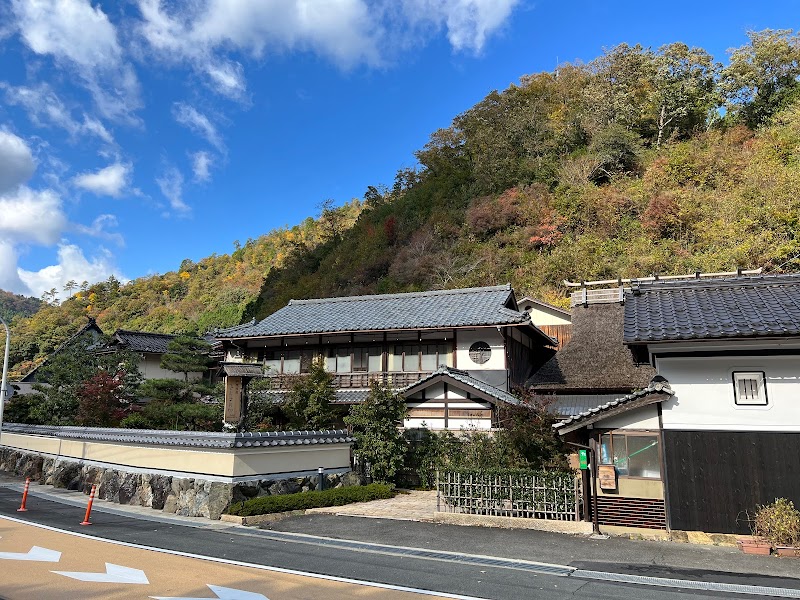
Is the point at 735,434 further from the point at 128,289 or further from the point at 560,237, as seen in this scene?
the point at 128,289

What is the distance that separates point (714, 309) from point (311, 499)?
10884 millimetres

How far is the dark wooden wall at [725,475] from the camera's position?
10219mm

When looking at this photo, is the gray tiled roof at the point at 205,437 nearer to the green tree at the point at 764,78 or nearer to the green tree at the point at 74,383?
the green tree at the point at 74,383

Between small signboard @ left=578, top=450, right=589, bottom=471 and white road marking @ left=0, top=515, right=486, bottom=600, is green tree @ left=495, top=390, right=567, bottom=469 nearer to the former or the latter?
small signboard @ left=578, top=450, right=589, bottom=471

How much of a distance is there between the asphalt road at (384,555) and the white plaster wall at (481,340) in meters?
10.00

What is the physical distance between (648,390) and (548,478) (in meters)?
3.10

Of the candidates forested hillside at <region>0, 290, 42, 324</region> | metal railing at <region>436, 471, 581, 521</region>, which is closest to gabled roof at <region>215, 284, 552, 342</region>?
metal railing at <region>436, 471, 581, 521</region>

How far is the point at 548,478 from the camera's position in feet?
40.5

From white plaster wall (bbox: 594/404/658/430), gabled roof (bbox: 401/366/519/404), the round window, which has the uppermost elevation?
the round window

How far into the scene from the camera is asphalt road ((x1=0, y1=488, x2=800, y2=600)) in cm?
740

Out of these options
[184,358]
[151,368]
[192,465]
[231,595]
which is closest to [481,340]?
[192,465]

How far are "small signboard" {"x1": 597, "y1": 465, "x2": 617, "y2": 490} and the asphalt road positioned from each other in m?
1.74

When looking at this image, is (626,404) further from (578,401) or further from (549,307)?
(549,307)

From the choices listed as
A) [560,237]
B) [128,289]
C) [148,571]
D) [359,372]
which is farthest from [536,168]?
[128,289]
